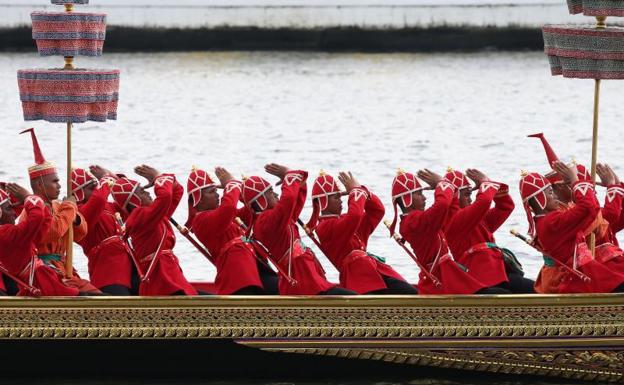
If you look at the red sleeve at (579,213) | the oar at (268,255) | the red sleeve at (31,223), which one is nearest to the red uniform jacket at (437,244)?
the red sleeve at (579,213)

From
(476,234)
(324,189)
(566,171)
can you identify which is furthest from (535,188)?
(324,189)

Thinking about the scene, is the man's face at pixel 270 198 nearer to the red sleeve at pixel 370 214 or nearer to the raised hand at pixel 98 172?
the red sleeve at pixel 370 214

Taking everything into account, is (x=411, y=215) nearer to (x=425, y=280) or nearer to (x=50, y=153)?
(x=425, y=280)

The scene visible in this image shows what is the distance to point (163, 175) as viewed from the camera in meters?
10.7

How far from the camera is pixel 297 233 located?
11.0 metres

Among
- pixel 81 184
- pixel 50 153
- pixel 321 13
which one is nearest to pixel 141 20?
pixel 321 13

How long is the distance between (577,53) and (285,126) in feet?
73.3

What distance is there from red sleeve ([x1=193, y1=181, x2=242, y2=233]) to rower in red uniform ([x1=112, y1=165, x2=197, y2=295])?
23 centimetres

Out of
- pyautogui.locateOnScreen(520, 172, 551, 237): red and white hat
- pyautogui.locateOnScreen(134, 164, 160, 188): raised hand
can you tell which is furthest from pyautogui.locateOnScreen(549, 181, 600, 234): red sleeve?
pyautogui.locateOnScreen(134, 164, 160, 188): raised hand

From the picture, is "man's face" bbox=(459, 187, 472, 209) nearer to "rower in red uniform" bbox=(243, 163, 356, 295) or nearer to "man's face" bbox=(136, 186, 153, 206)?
"rower in red uniform" bbox=(243, 163, 356, 295)

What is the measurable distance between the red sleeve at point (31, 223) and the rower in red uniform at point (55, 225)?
0.10 meters

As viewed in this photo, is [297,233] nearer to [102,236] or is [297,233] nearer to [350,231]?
[350,231]

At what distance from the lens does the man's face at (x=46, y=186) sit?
10711mm

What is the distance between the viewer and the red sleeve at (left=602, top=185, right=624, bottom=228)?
1102 centimetres
